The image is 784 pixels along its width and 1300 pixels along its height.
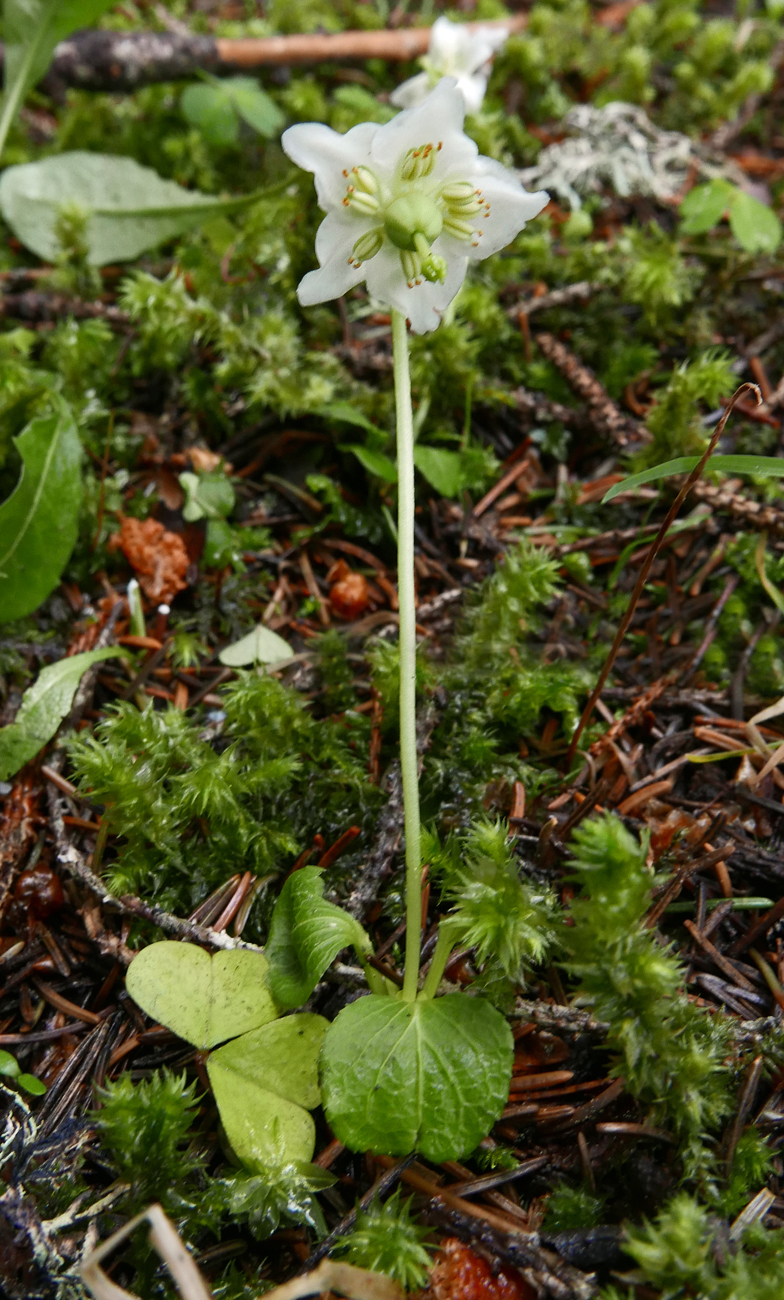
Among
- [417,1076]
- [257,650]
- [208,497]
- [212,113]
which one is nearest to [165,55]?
[212,113]

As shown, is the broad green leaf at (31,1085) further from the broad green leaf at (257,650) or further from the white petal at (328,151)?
the white petal at (328,151)

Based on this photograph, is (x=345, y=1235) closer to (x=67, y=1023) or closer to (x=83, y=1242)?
(x=83, y=1242)

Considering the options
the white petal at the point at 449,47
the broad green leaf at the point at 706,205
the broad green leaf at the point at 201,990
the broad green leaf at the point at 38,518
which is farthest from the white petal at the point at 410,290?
the white petal at the point at 449,47

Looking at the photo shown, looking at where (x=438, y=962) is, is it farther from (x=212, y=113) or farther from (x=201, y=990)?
(x=212, y=113)

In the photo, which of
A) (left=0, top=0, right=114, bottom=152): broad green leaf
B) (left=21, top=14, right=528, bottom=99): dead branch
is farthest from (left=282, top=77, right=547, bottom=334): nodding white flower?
(left=21, top=14, right=528, bottom=99): dead branch

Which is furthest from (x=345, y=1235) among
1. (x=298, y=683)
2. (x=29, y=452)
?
(x=29, y=452)

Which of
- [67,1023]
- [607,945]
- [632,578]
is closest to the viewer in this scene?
[607,945]

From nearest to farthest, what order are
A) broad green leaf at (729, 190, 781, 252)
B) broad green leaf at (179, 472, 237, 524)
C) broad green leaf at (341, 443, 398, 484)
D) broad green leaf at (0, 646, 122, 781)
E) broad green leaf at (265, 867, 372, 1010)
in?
broad green leaf at (265, 867, 372, 1010)
broad green leaf at (0, 646, 122, 781)
broad green leaf at (341, 443, 398, 484)
broad green leaf at (179, 472, 237, 524)
broad green leaf at (729, 190, 781, 252)

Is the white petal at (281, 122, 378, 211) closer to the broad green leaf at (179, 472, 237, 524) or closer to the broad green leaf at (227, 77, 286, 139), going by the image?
the broad green leaf at (179, 472, 237, 524)
